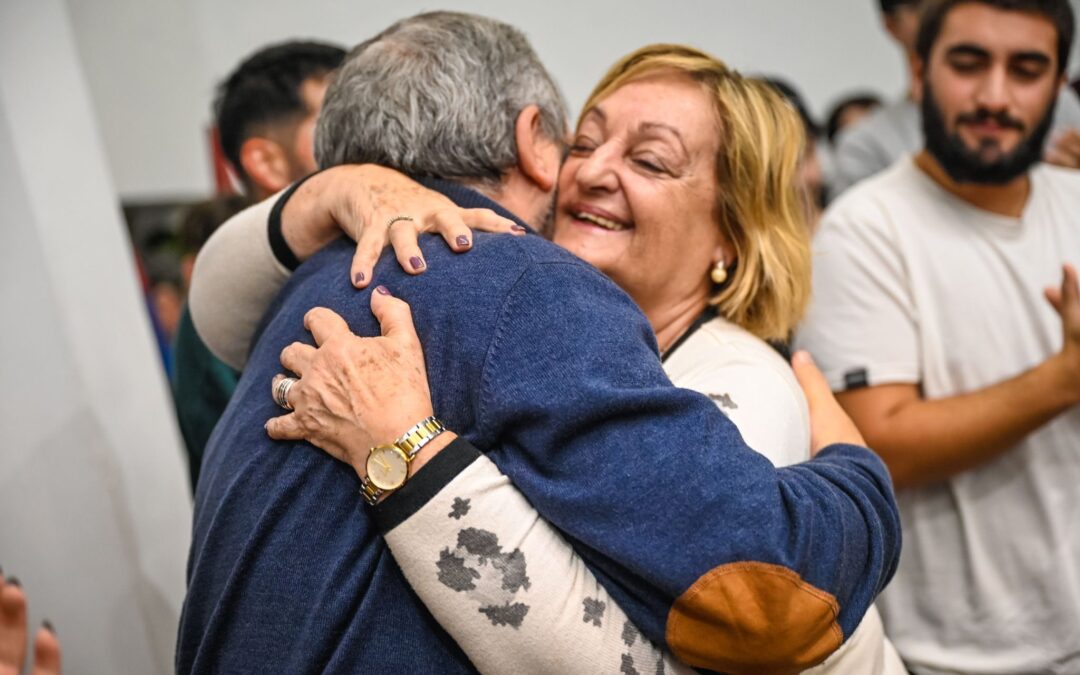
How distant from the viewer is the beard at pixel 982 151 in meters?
1.99

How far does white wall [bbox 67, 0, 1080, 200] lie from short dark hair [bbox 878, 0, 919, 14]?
5.63 feet

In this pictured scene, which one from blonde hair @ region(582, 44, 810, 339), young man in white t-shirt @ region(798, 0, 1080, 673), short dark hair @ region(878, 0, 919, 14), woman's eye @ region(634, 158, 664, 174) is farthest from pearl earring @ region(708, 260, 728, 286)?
short dark hair @ region(878, 0, 919, 14)

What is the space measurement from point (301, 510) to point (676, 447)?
451 millimetres

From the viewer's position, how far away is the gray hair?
4.33 ft

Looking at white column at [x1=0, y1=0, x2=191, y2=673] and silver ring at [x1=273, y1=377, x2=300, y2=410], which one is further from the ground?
silver ring at [x1=273, y1=377, x2=300, y2=410]

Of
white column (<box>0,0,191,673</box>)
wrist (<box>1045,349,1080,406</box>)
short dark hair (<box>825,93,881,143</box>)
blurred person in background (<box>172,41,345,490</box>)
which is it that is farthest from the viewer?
short dark hair (<box>825,93,881,143</box>)

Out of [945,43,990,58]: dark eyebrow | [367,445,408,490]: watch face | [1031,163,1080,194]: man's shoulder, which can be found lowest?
[1031,163,1080,194]: man's shoulder

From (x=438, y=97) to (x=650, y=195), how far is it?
0.45 metres

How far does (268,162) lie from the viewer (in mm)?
2473

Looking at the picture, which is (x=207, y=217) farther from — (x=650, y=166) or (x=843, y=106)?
(x=843, y=106)

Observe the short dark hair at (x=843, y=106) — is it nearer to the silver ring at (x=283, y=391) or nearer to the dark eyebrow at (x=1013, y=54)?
the dark eyebrow at (x=1013, y=54)

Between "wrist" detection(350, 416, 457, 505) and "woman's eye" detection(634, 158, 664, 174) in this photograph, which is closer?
"wrist" detection(350, 416, 457, 505)

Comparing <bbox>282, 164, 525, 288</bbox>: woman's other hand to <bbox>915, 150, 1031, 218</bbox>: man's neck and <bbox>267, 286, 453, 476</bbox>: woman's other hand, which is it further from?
<bbox>915, 150, 1031, 218</bbox>: man's neck

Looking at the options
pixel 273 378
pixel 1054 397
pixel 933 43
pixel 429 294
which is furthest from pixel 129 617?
pixel 933 43
